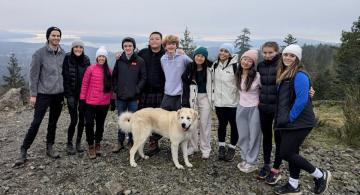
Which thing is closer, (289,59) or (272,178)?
(289,59)

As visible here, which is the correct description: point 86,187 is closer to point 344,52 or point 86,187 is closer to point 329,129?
point 329,129

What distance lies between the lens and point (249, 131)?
6.69 meters

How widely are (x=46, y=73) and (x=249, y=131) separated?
15.2 ft

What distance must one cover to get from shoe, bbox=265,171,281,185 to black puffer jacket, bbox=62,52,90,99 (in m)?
4.59

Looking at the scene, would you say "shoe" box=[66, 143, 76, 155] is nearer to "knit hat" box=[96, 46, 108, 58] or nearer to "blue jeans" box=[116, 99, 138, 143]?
"blue jeans" box=[116, 99, 138, 143]

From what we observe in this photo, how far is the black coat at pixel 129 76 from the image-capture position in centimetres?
725

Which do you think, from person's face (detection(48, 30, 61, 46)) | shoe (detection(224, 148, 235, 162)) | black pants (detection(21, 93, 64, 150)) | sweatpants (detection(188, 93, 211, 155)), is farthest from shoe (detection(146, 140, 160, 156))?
person's face (detection(48, 30, 61, 46))

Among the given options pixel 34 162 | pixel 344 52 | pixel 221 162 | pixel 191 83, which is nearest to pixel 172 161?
pixel 221 162

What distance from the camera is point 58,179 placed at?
660cm

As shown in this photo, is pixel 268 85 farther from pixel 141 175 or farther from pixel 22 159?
pixel 22 159

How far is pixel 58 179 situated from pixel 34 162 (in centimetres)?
118

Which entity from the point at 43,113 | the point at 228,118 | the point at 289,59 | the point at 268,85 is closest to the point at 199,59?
the point at 228,118

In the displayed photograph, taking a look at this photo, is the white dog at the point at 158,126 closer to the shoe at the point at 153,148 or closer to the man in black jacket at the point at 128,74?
the man in black jacket at the point at 128,74

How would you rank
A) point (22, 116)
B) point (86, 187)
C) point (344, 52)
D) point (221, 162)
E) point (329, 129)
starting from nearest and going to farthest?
point (86, 187), point (221, 162), point (329, 129), point (22, 116), point (344, 52)
